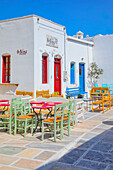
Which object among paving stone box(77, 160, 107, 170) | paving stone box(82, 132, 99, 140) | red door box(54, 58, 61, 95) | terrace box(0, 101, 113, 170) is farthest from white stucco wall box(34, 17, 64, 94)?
paving stone box(77, 160, 107, 170)

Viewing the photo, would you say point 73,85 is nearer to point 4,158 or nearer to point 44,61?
point 44,61

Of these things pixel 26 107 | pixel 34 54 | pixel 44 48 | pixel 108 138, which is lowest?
pixel 108 138

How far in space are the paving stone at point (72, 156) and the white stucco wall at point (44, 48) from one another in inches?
249

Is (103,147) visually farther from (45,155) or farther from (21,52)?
(21,52)

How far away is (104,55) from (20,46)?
700 cm

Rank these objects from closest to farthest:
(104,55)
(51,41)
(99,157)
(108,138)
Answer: (99,157) < (108,138) < (51,41) < (104,55)

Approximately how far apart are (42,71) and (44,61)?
59 cm

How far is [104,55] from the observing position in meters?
15.1

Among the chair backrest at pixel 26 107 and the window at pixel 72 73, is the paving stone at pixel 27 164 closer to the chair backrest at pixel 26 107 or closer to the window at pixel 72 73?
the chair backrest at pixel 26 107

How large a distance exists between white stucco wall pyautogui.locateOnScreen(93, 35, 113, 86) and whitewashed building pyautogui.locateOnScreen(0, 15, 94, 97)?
3629 millimetres

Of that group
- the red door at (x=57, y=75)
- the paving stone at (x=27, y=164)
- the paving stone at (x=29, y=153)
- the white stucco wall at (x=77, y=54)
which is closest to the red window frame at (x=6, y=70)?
the red door at (x=57, y=75)

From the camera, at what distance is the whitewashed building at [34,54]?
10.2m

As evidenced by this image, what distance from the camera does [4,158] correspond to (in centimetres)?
361

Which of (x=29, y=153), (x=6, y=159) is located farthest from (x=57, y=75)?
(x=6, y=159)
